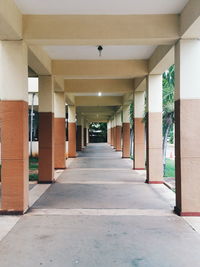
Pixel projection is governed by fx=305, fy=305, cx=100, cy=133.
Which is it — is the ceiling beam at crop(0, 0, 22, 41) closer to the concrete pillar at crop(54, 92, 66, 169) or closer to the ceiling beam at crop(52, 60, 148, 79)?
the ceiling beam at crop(52, 60, 148, 79)

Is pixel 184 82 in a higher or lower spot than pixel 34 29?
lower

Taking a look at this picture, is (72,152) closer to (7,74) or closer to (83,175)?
(83,175)

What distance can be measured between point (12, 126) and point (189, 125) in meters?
3.43

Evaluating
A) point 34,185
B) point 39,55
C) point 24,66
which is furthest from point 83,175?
point 24,66

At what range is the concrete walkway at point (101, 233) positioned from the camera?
3.87m

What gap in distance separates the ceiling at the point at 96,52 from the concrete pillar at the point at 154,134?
3.65ft

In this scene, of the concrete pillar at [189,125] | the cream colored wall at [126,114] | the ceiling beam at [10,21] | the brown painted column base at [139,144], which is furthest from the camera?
the cream colored wall at [126,114]

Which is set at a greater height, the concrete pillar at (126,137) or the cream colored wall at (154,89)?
the cream colored wall at (154,89)

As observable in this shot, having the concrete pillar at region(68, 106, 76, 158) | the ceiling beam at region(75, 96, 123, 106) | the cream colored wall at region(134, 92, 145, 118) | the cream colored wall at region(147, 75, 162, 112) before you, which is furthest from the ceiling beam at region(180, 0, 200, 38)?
the concrete pillar at region(68, 106, 76, 158)

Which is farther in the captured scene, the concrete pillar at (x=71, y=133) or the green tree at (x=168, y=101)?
the concrete pillar at (x=71, y=133)

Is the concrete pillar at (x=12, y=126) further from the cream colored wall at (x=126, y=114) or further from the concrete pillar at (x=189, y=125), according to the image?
the cream colored wall at (x=126, y=114)

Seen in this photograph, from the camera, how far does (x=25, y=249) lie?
4211 mm

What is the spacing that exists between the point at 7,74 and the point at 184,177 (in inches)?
157

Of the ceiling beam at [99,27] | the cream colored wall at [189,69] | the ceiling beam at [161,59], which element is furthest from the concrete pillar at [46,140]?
the cream colored wall at [189,69]
